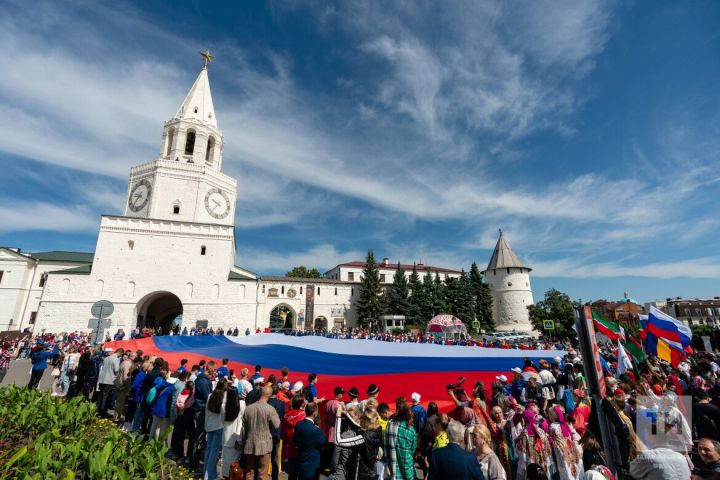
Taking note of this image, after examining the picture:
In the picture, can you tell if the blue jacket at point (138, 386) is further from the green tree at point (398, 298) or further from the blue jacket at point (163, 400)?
the green tree at point (398, 298)

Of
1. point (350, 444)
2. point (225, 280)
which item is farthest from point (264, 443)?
point (225, 280)

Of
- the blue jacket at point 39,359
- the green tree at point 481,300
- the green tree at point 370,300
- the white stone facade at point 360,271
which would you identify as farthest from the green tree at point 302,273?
the blue jacket at point 39,359

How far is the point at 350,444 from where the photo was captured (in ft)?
15.2

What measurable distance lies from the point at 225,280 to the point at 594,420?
3460cm

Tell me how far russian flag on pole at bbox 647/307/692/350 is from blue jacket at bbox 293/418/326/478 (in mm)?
13921

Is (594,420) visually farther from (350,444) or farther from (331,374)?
(331,374)

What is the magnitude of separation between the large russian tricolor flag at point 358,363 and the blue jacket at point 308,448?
18.1ft

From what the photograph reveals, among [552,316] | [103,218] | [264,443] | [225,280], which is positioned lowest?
[264,443]

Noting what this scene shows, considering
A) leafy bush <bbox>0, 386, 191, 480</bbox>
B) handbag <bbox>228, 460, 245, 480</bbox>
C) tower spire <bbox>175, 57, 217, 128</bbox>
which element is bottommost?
handbag <bbox>228, 460, 245, 480</bbox>

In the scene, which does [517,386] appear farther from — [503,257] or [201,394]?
[503,257]

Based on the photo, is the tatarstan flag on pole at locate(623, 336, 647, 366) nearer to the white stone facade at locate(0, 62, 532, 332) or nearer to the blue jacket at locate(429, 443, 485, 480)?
the blue jacket at locate(429, 443, 485, 480)

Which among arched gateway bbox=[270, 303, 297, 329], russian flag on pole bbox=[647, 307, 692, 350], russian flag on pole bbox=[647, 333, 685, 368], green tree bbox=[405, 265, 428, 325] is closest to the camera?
russian flag on pole bbox=[647, 307, 692, 350]

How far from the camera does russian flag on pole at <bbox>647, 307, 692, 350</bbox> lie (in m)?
11.9

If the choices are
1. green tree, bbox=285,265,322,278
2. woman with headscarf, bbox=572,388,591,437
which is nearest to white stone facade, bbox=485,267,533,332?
green tree, bbox=285,265,322,278
